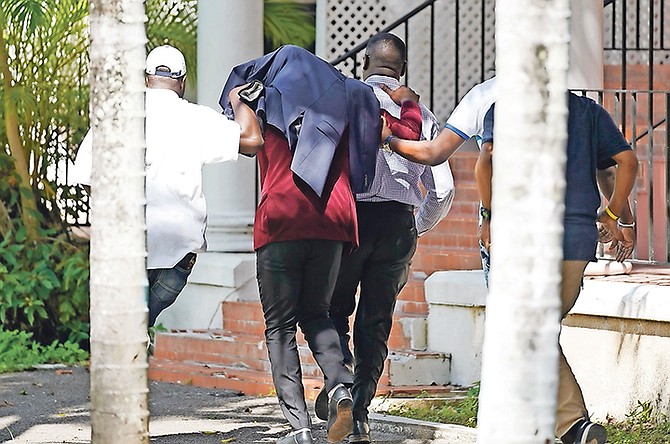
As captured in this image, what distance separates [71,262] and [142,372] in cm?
656

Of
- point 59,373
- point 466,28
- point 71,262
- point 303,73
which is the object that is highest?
point 466,28

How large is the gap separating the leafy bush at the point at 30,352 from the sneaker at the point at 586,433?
4967mm

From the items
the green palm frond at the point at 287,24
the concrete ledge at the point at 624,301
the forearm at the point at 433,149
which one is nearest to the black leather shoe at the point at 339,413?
the forearm at the point at 433,149

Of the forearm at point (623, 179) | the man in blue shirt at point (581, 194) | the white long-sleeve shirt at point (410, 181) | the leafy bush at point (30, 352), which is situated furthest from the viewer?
the leafy bush at point (30, 352)

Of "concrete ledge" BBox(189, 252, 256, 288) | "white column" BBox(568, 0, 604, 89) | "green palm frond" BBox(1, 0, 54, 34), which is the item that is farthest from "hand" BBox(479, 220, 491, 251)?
"green palm frond" BBox(1, 0, 54, 34)

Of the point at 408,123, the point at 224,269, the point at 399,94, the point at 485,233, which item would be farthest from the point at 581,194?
the point at 224,269

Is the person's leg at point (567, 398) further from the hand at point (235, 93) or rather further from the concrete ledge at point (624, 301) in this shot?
the hand at point (235, 93)

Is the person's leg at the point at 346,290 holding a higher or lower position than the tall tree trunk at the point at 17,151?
lower

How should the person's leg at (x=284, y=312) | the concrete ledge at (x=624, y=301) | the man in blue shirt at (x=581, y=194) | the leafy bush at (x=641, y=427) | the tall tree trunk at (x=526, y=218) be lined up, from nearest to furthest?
the tall tree trunk at (x=526, y=218), the man in blue shirt at (x=581, y=194), the person's leg at (x=284, y=312), the leafy bush at (x=641, y=427), the concrete ledge at (x=624, y=301)

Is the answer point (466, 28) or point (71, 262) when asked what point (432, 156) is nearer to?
point (71, 262)

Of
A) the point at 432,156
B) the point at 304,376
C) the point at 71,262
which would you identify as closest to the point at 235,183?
the point at 71,262

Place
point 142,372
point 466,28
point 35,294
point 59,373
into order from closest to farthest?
1. point 142,372
2. point 59,373
3. point 35,294
4. point 466,28

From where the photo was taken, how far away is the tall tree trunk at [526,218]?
337 cm

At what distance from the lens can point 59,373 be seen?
954 cm
